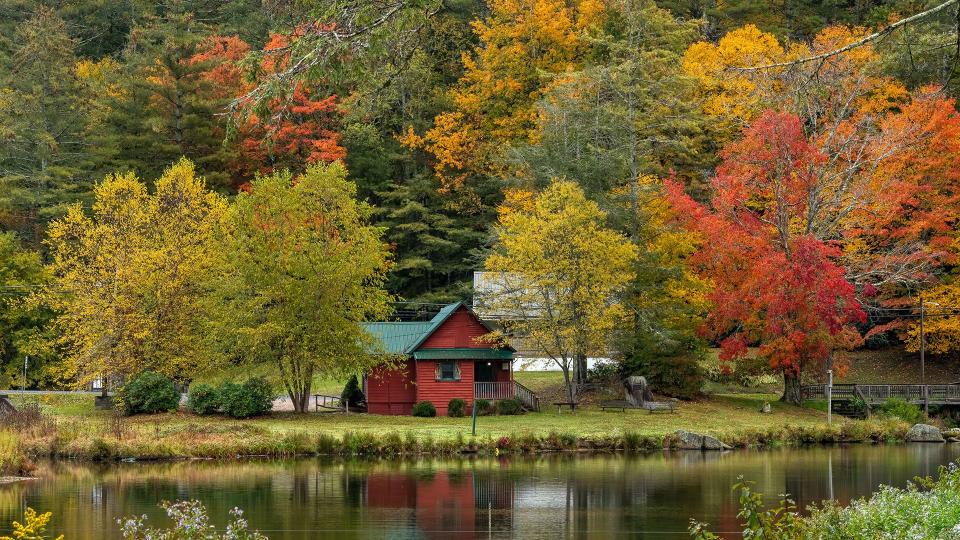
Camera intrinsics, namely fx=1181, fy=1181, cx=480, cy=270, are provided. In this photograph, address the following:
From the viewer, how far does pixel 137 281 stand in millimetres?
48312

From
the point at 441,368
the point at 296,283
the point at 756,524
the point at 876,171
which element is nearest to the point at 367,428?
the point at 296,283

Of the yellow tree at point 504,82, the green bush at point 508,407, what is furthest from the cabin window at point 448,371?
the yellow tree at point 504,82

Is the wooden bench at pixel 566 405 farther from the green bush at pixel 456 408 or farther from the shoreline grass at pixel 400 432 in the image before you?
the green bush at pixel 456 408

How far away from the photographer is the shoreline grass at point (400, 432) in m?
37.8

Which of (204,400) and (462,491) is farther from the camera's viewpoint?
(204,400)

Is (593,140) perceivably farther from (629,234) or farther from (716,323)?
(716,323)

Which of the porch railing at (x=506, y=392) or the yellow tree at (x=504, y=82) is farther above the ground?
the yellow tree at (x=504, y=82)

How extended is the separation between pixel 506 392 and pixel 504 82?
72.5 feet

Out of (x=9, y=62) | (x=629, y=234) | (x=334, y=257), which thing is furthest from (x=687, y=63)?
(x=9, y=62)

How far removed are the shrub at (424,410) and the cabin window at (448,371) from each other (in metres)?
1.52

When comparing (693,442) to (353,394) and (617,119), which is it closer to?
(353,394)

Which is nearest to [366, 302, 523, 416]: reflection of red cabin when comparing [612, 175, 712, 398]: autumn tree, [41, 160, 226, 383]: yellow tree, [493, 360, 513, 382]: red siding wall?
[493, 360, 513, 382]: red siding wall

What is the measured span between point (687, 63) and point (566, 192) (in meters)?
A: 18.6

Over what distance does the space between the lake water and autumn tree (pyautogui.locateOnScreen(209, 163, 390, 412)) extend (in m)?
10.8
